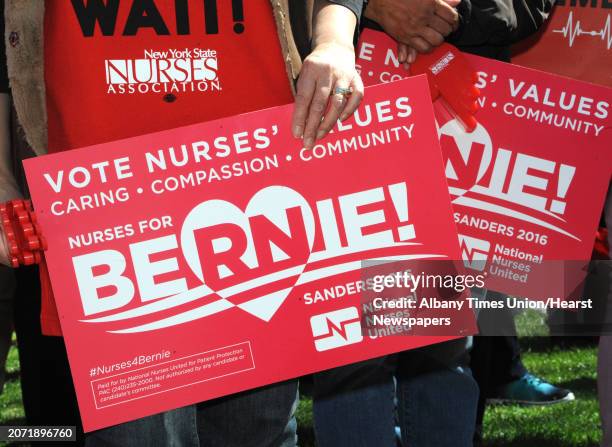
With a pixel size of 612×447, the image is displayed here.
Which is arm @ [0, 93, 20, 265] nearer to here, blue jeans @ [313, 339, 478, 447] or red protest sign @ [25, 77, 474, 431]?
red protest sign @ [25, 77, 474, 431]

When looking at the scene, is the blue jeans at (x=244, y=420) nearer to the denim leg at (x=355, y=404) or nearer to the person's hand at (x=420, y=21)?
the denim leg at (x=355, y=404)

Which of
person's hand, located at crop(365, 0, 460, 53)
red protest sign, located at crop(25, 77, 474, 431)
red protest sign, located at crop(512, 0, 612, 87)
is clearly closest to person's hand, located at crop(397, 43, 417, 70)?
person's hand, located at crop(365, 0, 460, 53)

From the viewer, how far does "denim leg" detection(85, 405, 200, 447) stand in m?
1.86

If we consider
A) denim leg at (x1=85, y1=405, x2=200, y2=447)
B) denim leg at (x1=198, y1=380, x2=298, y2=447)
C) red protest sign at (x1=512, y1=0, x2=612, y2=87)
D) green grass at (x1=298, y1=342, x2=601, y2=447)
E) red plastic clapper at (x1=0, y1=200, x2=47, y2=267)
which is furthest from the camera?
green grass at (x1=298, y1=342, x2=601, y2=447)

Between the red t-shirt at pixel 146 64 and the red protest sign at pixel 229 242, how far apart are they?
91mm

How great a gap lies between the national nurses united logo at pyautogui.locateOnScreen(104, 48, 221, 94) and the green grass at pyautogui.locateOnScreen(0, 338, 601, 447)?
1801mm

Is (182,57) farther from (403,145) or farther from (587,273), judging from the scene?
(587,273)

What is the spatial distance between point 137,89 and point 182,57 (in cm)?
10

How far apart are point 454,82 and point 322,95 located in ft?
2.00

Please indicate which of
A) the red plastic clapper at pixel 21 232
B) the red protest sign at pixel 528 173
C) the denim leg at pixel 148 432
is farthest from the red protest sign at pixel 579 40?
the red plastic clapper at pixel 21 232

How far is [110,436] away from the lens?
187cm

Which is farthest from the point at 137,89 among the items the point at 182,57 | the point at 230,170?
the point at 230,170

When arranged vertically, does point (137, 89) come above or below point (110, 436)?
above

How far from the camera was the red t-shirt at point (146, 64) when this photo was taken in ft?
5.92
